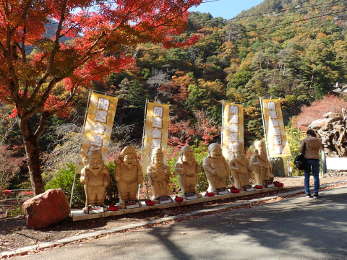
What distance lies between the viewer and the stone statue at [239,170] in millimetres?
8820

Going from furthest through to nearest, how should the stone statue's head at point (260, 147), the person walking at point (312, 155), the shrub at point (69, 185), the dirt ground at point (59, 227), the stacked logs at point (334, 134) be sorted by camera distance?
the stacked logs at point (334, 134) < the stone statue's head at point (260, 147) < the shrub at point (69, 185) < the person walking at point (312, 155) < the dirt ground at point (59, 227)

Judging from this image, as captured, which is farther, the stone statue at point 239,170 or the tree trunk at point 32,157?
the stone statue at point 239,170

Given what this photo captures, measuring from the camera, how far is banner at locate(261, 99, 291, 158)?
38.4ft

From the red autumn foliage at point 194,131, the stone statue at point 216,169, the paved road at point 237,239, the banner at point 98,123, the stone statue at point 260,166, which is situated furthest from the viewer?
the red autumn foliage at point 194,131


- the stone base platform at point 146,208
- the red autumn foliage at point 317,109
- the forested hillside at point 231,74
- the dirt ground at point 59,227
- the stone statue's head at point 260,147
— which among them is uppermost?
the forested hillside at point 231,74

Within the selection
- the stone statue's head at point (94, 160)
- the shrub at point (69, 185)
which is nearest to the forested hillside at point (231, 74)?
the shrub at point (69, 185)

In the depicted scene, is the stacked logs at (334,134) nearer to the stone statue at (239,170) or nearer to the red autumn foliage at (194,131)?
the red autumn foliage at (194,131)

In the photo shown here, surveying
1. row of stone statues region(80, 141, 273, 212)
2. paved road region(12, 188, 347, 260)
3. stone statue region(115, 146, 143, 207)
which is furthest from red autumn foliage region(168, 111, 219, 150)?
paved road region(12, 188, 347, 260)

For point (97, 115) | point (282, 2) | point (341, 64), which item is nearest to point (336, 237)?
point (97, 115)

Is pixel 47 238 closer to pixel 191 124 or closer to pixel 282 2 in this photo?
pixel 191 124

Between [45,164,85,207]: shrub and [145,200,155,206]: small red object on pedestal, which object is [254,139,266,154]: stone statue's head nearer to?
[145,200,155,206]: small red object on pedestal

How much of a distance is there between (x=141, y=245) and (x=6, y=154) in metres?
11.6

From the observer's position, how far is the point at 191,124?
76.5 ft

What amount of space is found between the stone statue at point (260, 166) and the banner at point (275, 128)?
2705 millimetres
